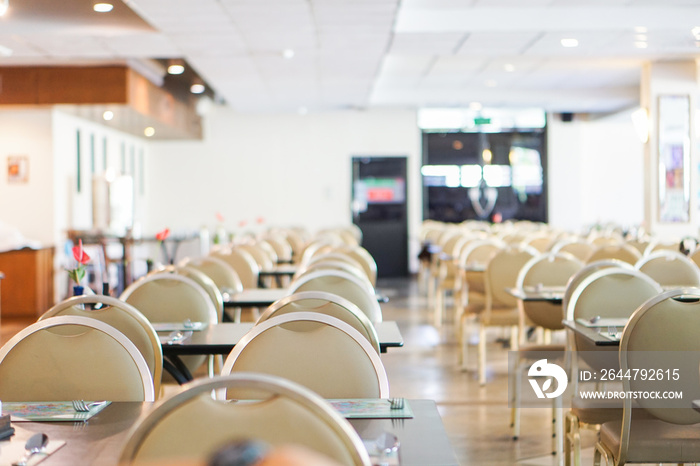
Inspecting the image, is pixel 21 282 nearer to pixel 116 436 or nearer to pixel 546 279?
pixel 546 279

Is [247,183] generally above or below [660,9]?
below

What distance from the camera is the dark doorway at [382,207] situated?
16797 mm

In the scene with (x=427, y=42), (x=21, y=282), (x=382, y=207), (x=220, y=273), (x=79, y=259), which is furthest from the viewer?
(x=382, y=207)

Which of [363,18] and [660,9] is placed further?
[660,9]

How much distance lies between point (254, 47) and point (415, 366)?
4.09m

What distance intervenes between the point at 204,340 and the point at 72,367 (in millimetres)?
1024

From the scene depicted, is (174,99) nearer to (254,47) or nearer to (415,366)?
(254,47)

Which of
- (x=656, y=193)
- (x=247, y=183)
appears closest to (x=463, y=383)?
(x=656, y=193)

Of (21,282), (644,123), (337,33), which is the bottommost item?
(21,282)

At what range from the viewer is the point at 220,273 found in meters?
5.88

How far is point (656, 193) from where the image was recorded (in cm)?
1084

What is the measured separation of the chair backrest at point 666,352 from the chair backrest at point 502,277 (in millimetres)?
3362

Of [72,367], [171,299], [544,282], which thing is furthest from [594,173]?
[72,367]

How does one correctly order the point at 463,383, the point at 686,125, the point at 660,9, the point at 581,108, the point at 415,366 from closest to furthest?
the point at 463,383 < the point at 415,366 < the point at 660,9 < the point at 686,125 < the point at 581,108
